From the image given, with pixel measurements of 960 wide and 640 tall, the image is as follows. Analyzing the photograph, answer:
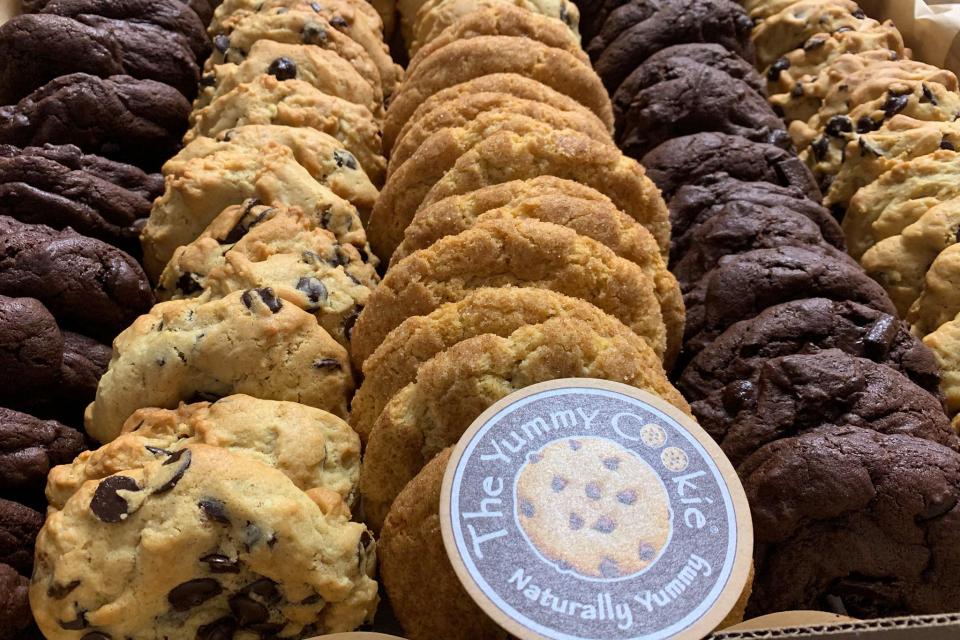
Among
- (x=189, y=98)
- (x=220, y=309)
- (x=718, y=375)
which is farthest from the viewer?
(x=189, y=98)

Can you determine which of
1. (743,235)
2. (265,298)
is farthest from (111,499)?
(743,235)

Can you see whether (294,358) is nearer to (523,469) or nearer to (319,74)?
(523,469)

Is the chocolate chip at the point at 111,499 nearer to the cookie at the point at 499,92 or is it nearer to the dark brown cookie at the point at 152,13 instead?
the cookie at the point at 499,92

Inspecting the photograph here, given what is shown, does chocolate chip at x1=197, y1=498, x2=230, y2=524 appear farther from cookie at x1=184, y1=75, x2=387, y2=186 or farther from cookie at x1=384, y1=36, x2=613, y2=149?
cookie at x1=384, y1=36, x2=613, y2=149

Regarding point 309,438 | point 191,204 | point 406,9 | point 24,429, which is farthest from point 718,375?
point 406,9

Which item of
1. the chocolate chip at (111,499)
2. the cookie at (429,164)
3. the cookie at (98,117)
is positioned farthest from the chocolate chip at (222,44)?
the chocolate chip at (111,499)

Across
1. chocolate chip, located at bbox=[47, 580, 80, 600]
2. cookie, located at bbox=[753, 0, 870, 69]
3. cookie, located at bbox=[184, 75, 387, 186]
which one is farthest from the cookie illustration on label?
cookie, located at bbox=[753, 0, 870, 69]

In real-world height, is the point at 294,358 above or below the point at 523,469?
below
